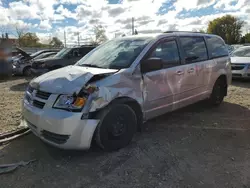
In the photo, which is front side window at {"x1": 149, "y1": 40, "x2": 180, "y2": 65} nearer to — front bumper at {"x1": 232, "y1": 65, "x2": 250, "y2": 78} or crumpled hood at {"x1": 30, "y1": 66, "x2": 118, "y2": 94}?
crumpled hood at {"x1": 30, "y1": 66, "x2": 118, "y2": 94}

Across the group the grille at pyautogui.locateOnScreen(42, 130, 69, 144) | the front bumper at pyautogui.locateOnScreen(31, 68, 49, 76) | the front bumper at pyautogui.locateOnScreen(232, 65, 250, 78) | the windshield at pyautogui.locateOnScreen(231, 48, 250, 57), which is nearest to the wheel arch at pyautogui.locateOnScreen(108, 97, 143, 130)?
the grille at pyautogui.locateOnScreen(42, 130, 69, 144)

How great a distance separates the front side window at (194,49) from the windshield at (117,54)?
0.91 m

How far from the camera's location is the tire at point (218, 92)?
18.1 ft

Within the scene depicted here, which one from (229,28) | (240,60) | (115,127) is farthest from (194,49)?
(229,28)

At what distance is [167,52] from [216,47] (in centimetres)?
200

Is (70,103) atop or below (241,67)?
below

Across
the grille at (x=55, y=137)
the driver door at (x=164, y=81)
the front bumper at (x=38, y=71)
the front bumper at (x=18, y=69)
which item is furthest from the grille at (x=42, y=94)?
the front bumper at (x=18, y=69)

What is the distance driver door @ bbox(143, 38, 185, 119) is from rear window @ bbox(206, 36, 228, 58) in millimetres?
1396

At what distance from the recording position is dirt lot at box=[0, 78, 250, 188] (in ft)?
8.96

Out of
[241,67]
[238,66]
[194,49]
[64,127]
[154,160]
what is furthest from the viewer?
[238,66]

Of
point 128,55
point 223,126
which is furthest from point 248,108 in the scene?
point 128,55

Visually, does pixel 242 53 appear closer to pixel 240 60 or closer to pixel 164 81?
pixel 240 60

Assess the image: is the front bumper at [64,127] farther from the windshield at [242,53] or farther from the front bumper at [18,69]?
the front bumper at [18,69]

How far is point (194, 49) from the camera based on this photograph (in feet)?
15.6
